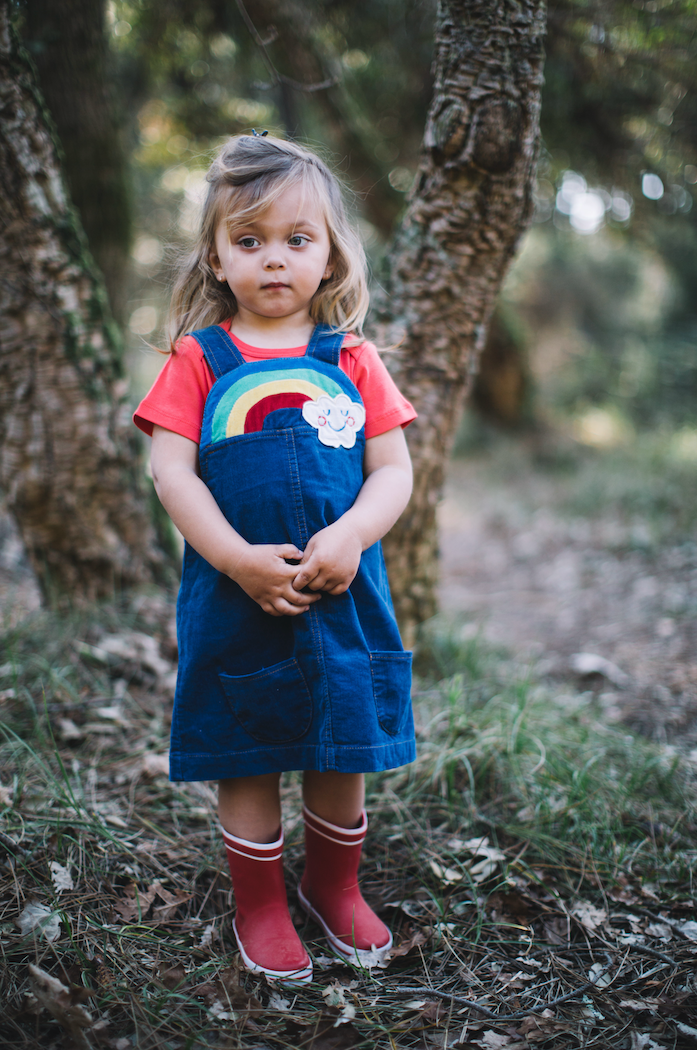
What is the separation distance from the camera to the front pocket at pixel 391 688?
1501 mm

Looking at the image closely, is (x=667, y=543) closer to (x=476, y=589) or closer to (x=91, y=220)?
(x=476, y=589)

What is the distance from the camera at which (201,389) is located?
5.06 ft

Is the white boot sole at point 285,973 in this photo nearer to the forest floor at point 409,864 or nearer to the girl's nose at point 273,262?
the forest floor at point 409,864

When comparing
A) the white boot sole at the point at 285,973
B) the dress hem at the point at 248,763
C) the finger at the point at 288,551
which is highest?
the finger at the point at 288,551

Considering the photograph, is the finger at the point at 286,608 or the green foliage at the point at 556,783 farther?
the green foliage at the point at 556,783

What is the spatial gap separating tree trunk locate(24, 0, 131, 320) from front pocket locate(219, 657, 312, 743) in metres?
3.37

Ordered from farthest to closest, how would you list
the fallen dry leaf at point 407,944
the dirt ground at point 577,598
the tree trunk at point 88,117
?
the tree trunk at point 88,117 < the dirt ground at point 577,598 < the fallen dry leaf at point 407,944

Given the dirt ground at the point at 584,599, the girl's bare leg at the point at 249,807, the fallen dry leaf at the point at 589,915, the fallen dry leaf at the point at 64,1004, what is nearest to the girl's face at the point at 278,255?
the girl's bare leg at the point at 249,807

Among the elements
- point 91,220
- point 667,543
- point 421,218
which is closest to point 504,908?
point 421,218

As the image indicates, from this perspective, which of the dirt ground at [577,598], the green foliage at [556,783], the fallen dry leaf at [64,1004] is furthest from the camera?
the dirt ground at [577,598]

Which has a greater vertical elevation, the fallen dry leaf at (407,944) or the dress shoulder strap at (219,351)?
the dress shoulder strap at (219,351)

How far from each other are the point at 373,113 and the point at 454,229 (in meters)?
5.23

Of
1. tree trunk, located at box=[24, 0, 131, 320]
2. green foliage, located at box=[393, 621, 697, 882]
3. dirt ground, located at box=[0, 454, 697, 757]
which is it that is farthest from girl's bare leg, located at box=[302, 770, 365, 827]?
tree trunk, located at box=[24, 0, 131, 320]

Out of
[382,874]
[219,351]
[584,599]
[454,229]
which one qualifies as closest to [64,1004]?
[382,874]
